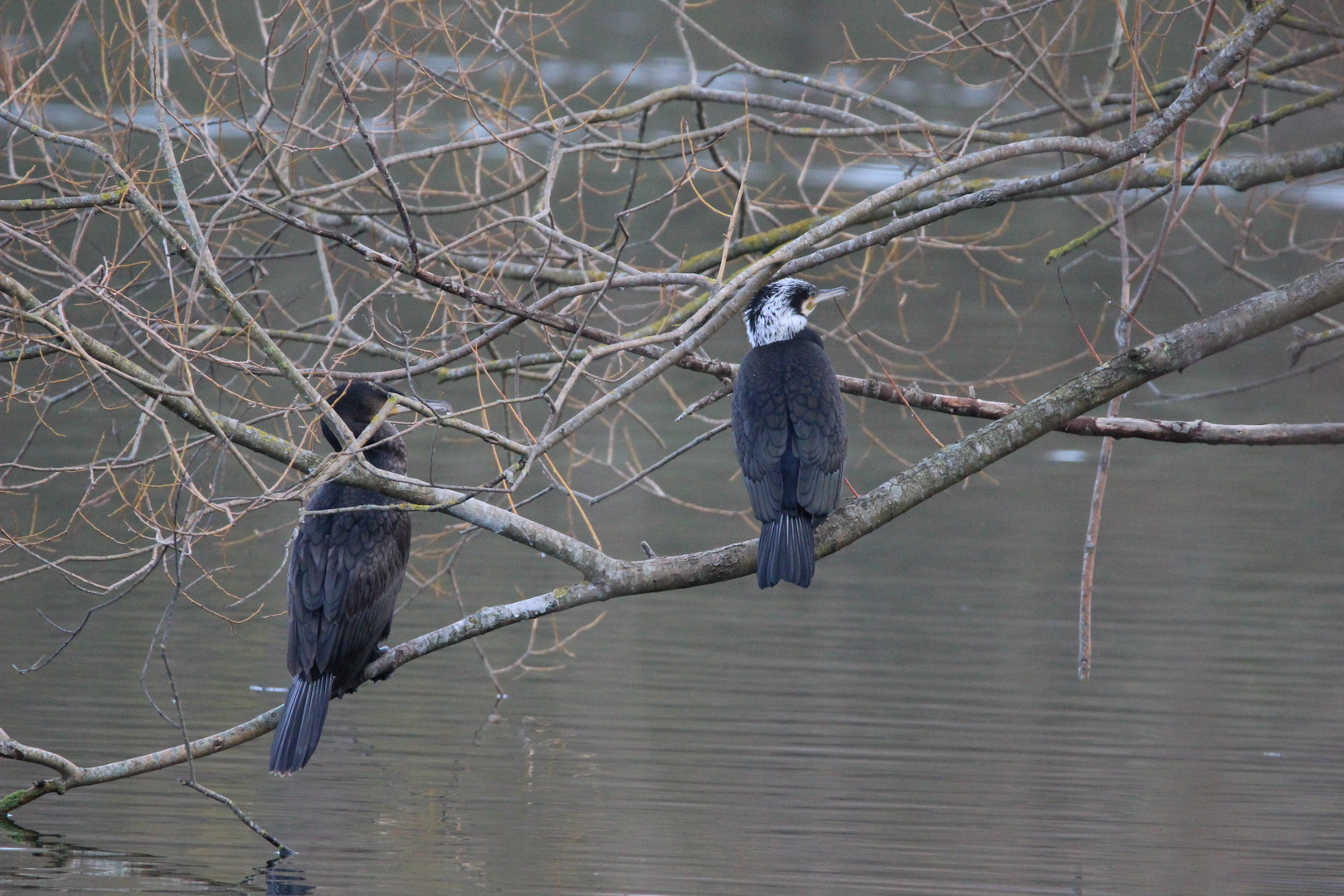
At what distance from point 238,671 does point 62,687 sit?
62 centimetres

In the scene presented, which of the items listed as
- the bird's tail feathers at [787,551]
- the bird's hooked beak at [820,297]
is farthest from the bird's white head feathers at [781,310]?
the bird's tail feathers at [787,551]

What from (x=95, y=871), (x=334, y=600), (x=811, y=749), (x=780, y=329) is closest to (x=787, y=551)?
(x=780, y=329)

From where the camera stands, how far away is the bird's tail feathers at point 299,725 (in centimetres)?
372

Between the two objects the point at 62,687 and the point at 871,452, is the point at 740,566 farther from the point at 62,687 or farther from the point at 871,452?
the point at 871,452

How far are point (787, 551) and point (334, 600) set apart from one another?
1237mm

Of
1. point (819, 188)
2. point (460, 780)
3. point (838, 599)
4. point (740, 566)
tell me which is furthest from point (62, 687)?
point (819, 188)

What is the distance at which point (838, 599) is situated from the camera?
6.93 metres

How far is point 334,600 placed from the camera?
390 cm

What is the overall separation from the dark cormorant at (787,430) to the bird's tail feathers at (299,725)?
1206 millimetres

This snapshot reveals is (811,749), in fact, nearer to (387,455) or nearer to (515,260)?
(387,455)

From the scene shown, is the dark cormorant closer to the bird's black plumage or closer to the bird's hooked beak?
the bird's hooked beak

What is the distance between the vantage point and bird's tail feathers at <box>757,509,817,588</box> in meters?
3.47

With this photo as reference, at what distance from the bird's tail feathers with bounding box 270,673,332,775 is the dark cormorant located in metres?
1.21

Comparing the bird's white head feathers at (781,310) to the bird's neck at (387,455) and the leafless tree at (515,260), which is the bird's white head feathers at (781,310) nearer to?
the leafless tree at (515,260)
